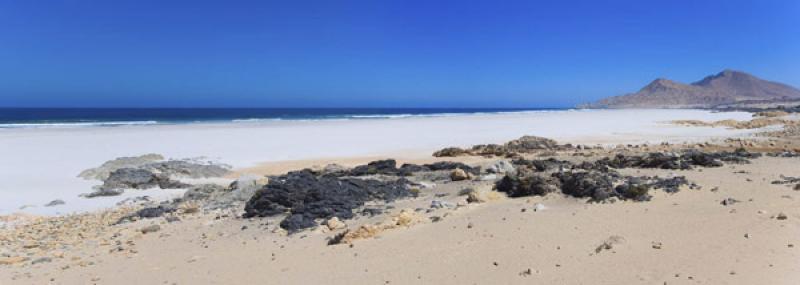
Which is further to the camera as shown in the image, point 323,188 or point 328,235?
point 323,188

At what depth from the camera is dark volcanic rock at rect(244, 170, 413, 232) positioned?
810cm

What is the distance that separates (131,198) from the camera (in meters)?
11.9

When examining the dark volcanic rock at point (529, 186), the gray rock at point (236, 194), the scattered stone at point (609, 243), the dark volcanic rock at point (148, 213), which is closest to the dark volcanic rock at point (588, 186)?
the dark volcanic rock at point (529, 186)

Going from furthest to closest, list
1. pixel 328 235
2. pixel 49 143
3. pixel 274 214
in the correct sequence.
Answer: pixel 49 143 → pixel 274 214 → pixel 328 235

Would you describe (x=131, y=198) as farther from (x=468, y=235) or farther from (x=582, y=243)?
(x=582, y=243)

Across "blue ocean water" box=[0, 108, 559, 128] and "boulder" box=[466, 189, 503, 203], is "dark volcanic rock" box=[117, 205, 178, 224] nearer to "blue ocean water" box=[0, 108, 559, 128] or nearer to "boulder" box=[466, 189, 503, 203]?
"boulder" box=[466, 189, 503, 203]

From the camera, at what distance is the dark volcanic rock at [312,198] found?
26.6 feet

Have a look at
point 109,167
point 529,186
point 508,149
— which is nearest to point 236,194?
point 529,186

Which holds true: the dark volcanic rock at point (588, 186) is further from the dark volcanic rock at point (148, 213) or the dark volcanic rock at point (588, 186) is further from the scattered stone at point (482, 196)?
the dark volcanic rock at point (148, 213)

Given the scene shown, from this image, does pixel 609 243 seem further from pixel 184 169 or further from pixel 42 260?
pixel 184 169

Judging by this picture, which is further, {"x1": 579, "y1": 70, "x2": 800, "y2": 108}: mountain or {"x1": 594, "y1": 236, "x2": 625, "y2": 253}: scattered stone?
{"x1": 579, "y1": 70, "x2": 800, "y2": 108}: mountain

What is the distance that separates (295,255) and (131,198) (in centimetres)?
715

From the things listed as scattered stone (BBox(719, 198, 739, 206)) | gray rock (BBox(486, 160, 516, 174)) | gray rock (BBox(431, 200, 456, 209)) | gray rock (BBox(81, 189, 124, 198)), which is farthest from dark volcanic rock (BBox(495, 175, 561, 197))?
gray rock (BBox(81, 189, 124, 198))

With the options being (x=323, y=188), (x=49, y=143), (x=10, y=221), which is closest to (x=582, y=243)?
(x=323, y=188)
